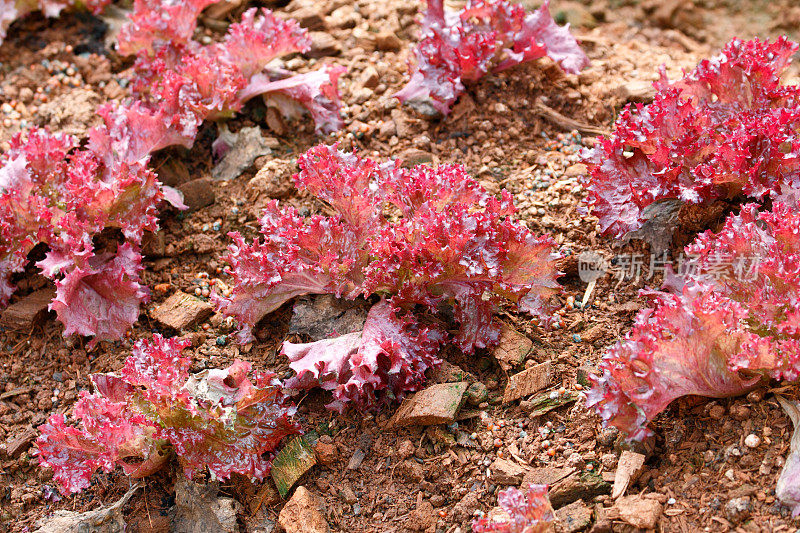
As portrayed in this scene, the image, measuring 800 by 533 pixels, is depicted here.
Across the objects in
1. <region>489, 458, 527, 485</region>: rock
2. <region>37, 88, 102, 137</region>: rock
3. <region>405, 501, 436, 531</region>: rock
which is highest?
<region>37, 88, 102, 137</region>: rock

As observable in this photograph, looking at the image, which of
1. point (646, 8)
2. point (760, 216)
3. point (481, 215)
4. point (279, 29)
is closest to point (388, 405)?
point (481, 215)

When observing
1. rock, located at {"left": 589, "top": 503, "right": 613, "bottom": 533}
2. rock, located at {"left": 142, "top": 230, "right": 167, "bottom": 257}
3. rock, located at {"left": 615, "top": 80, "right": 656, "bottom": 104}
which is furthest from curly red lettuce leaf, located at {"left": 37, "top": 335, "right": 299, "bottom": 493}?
rock, located at {"left": 615, "top": 80, "right": 656, "bottom": 104}

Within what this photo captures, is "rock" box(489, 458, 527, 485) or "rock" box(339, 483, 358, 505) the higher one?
"rock" box(489, 458, 527, 485)

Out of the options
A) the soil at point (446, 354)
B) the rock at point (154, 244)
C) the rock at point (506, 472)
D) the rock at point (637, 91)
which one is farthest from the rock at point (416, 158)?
the rock at point (506, 472)

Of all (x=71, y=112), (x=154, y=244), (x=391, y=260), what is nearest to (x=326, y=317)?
(x=391, y=260)

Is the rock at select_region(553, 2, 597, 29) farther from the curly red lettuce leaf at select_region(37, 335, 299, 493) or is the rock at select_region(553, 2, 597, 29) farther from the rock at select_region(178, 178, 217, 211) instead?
the curly red lettuce leaf at select_region(37, 335, 299, 493)

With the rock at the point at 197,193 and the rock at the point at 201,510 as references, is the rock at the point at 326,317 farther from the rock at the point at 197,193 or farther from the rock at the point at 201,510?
the rock at the point at 197,193

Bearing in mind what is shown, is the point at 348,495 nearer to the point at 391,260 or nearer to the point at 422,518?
the point at 422,518
